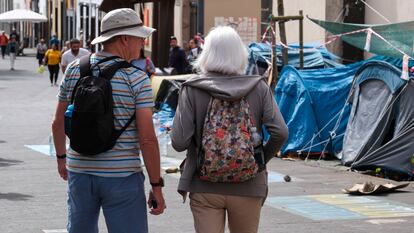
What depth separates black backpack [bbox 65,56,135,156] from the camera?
5082 mm

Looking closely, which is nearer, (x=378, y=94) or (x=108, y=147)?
(x=108, y=147)

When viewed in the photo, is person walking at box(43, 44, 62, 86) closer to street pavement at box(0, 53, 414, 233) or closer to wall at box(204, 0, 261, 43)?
wall at box(204, 0, 261, 43)

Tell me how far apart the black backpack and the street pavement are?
3747 mm

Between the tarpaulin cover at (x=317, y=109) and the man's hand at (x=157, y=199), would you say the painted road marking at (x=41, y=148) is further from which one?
the man's hand at (x=157, y=199)

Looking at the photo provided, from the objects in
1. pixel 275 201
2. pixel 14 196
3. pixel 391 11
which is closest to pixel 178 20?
pixel 391 11

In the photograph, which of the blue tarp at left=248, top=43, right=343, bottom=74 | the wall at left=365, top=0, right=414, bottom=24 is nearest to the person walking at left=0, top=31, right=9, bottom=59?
the wall at left=365, top=0, right=414, bottom=24

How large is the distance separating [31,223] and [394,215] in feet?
11.6

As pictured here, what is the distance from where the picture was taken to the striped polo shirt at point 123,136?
5129 mm

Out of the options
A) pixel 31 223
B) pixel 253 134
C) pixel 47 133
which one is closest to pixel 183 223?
pixel 31 223

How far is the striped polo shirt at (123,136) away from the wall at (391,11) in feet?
47.1

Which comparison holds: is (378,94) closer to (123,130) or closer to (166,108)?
(166,108)

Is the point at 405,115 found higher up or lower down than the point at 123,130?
lower down

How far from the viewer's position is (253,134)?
210 inches

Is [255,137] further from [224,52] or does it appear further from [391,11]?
[391,11]
